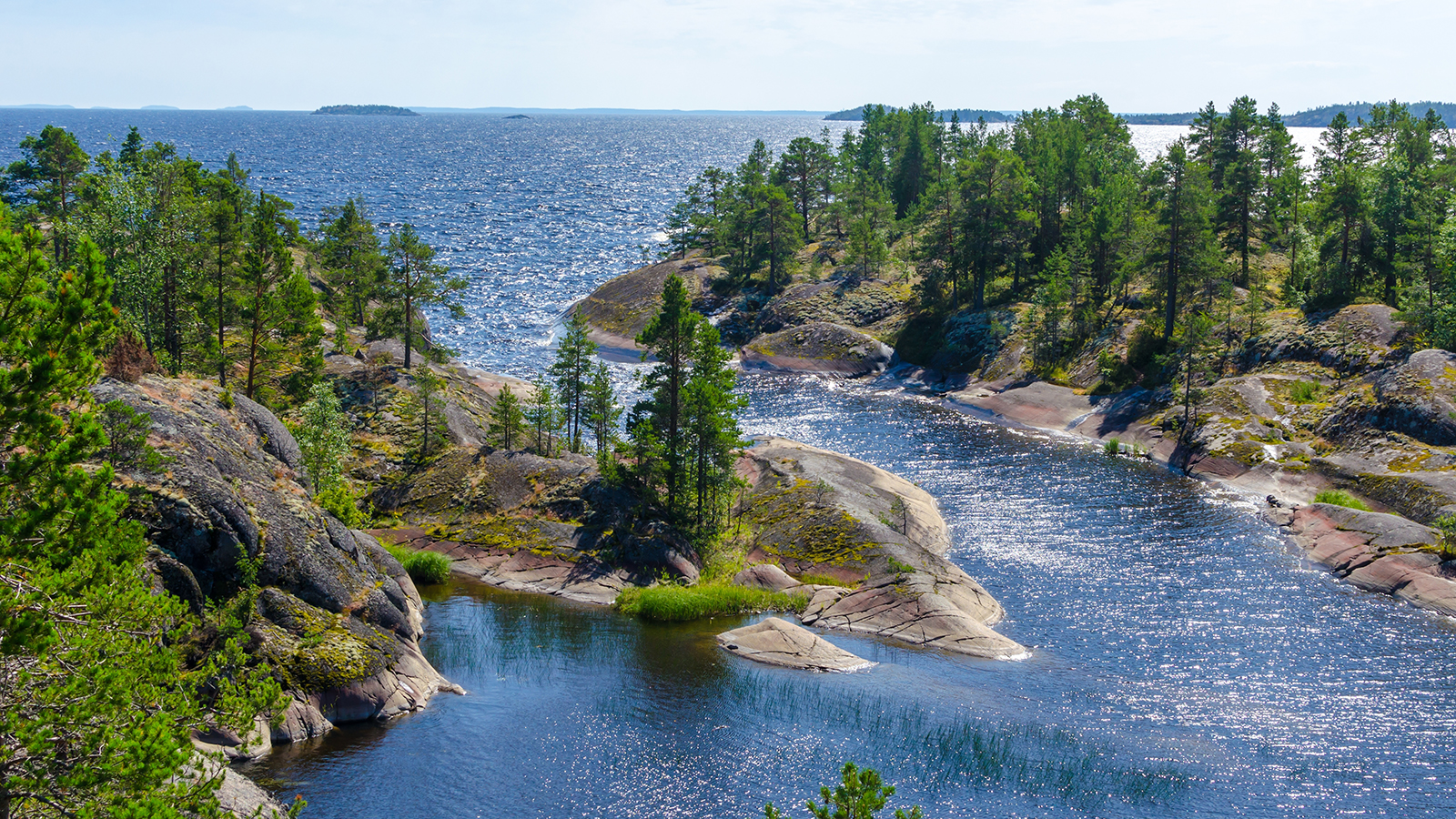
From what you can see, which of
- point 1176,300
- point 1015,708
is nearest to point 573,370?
point 1015,708

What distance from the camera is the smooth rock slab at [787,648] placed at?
145 ft

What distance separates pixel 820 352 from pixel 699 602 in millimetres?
64414

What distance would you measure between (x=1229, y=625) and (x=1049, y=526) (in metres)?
15.8

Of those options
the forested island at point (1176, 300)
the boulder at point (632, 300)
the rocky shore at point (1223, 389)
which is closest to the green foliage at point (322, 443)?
the rocky shore at point (1223, 389)

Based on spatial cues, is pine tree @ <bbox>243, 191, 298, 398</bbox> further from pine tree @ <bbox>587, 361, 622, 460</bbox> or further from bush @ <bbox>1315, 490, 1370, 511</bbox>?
bush @ <bbox>1315, 490, 1370, 511</bbox>

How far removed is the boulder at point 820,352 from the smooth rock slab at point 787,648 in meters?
64.0

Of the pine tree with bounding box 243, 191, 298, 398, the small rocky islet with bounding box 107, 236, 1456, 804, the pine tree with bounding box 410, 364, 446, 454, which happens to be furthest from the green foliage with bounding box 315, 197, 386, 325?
the pine tree with bounding box 243, 191, 298, 398

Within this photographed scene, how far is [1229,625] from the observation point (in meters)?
49.0

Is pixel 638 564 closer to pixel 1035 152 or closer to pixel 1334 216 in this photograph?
pixel 1334 216

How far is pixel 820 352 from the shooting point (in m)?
112

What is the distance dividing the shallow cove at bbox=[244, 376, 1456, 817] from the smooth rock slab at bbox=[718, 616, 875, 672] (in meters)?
1.18

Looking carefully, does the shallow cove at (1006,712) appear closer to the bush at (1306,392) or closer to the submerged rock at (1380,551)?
the submerged rock at (1380,551)

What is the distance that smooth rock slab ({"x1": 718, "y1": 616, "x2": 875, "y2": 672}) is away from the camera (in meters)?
44.1

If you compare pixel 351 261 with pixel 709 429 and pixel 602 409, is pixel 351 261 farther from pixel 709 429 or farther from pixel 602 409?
pixel 709 429
